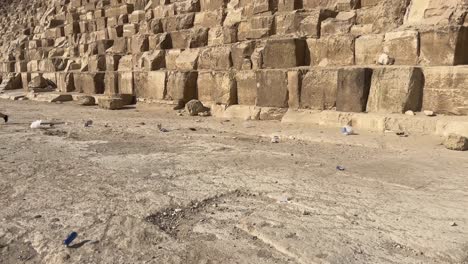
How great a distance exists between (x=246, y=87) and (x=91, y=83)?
6.24 meters

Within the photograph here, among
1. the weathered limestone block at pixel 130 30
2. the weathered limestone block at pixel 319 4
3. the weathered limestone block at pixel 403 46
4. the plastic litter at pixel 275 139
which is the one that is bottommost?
the plastic litter at pixel 275 139

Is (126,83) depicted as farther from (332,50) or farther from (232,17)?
(332,50)

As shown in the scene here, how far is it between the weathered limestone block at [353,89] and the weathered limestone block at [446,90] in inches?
32.2

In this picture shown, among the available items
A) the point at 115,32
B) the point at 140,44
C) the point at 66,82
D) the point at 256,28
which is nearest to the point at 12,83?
the point at 66,82

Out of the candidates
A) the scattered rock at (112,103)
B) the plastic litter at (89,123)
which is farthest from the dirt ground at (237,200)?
the scattered rock at (112,103)

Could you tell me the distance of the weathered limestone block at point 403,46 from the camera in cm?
597

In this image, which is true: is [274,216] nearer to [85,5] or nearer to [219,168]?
[219,168]

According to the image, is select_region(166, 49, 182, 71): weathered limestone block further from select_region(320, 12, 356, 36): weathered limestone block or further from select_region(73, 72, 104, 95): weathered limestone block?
select_region(320, 12, 356, 36): weathered limestone block

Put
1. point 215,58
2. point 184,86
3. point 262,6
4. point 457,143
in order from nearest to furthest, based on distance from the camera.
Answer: point 457,143, point 262,6, point 215,58, point 184,86

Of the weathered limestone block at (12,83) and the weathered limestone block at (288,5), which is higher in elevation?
the weathered limestone block at (288,5)

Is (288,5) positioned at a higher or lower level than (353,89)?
higher

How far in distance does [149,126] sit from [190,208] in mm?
4509

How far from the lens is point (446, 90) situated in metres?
5.46

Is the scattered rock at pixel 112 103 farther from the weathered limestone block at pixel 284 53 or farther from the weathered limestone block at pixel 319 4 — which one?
the weathered limestone block at pixel 319 4
